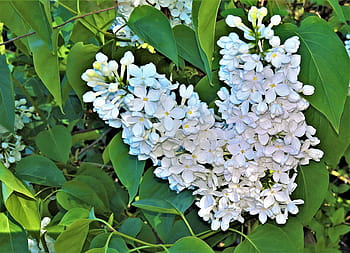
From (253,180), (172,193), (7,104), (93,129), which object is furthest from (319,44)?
(93,129)

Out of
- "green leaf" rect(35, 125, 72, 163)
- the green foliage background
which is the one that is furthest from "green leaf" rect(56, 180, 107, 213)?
"green leaf" rect(35, 125, 72, 163)

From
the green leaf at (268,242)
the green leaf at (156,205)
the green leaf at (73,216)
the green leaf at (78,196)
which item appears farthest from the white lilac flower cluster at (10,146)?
the green leaf at (268,242)

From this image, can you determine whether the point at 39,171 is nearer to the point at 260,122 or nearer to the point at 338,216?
the point at 260,122

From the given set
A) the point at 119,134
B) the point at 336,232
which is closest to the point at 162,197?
the point at 119,134

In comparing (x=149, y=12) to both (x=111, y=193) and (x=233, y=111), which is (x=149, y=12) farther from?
(x=111, y=193)

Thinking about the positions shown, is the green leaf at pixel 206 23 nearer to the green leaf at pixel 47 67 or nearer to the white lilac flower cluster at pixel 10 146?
the green leaf at pixel 47 67

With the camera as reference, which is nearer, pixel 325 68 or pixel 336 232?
pixel 325 68
